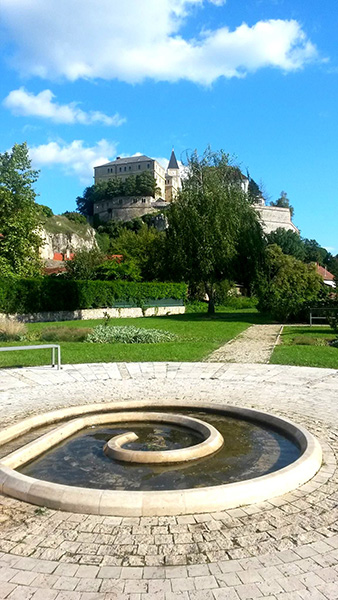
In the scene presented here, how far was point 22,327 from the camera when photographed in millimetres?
17484

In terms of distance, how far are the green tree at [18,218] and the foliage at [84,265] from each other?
23.7 feet

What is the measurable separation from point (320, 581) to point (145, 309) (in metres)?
31.5

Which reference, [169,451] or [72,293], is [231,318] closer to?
[72,293]

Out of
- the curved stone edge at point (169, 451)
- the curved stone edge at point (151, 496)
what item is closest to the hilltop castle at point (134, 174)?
the curved stone edge at point (169, 451)

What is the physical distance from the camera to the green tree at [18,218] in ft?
99.0

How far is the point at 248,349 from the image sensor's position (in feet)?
46.9

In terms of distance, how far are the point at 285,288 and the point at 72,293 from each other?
13.6 m

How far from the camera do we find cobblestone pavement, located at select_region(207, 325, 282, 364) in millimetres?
12339

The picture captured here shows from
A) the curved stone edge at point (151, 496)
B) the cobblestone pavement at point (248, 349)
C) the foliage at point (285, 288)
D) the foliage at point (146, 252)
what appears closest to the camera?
the curved stone edge at point (151, 496)

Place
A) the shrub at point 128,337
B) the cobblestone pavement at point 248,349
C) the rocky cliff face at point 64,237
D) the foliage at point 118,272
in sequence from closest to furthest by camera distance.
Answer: the cobblestone pavement at point 248,349, the shrub at point 128,337, the foliage at point 118,272, the rocky cliff face at point 64,237

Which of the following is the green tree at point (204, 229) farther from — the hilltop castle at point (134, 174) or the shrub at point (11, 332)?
the hilltop castle at point (134, 174)

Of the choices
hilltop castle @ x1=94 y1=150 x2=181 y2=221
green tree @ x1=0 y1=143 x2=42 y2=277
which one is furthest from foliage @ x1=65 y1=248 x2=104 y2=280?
hilltop castle @ x1=94 y1=150 x2=181 y2=221

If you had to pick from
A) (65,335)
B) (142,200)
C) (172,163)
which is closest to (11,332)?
(65,335)

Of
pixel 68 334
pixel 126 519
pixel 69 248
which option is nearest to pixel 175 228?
pixel 68 334
